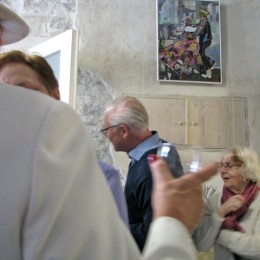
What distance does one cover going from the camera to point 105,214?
0.51 metres

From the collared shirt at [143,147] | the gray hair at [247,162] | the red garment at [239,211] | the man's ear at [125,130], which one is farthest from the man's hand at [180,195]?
the gray hair at [247,162]

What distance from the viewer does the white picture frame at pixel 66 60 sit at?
9.08 ft

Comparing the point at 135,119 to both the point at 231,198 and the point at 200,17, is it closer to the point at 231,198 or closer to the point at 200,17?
the point at 231,198

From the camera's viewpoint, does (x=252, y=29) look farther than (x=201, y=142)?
Yes

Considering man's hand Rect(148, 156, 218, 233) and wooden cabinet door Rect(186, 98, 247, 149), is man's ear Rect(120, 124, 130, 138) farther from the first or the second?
wooden cabinet door Rect(186, 98, 247, 149)

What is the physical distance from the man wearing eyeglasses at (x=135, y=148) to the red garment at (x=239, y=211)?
57cm

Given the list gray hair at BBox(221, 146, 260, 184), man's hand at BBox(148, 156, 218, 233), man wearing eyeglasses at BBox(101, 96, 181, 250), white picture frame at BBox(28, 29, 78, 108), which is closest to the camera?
man's hand at BBox(148, 156, 218, 233)

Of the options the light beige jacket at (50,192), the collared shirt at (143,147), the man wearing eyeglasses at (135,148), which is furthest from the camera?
the collared shirt at (143,147)

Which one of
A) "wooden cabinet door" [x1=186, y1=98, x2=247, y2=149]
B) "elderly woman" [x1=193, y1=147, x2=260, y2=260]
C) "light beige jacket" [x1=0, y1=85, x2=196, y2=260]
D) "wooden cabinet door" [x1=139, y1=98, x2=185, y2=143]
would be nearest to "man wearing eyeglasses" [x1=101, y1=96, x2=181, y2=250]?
"elderly woman" [x1=193, y1=147, x2=260, y2=260]

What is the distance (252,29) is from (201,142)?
1275 millimetres

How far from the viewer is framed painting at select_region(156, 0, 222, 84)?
3.55 metres

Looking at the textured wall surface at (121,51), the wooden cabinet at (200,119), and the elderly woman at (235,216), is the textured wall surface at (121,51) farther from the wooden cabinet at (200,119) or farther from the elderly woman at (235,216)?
the elderly woman at (235,216)

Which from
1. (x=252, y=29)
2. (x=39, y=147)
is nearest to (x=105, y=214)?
(x=39, y=147)

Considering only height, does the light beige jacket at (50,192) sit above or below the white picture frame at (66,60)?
below
